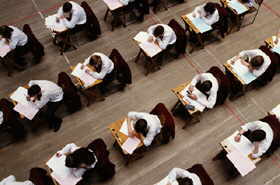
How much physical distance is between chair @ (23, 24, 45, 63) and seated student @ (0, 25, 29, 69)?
0.10 m

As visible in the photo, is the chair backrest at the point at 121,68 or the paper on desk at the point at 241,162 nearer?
the paper on desk at the point at 241,162

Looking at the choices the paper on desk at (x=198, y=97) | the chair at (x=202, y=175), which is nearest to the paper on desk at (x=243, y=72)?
the paper on desk at (x=198, y=97)

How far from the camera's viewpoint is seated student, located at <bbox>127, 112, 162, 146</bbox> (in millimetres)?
5652

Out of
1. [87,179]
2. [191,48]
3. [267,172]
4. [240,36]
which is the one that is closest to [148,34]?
[191,48]

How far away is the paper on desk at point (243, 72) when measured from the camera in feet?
21.7

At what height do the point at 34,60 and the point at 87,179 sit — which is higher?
the point at 34,60

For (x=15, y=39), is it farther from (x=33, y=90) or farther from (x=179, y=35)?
(x=179, y=35)

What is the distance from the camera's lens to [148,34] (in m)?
7.27

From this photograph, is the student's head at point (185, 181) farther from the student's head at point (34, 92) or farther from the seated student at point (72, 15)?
the seated student at point (72, 15)

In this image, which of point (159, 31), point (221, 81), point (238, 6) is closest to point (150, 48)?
point (159, 31)

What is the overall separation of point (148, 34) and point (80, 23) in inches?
69.2

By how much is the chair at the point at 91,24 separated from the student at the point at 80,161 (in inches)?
145

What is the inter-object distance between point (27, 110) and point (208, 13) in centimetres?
474

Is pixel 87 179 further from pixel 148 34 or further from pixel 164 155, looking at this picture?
pixel 148 34
